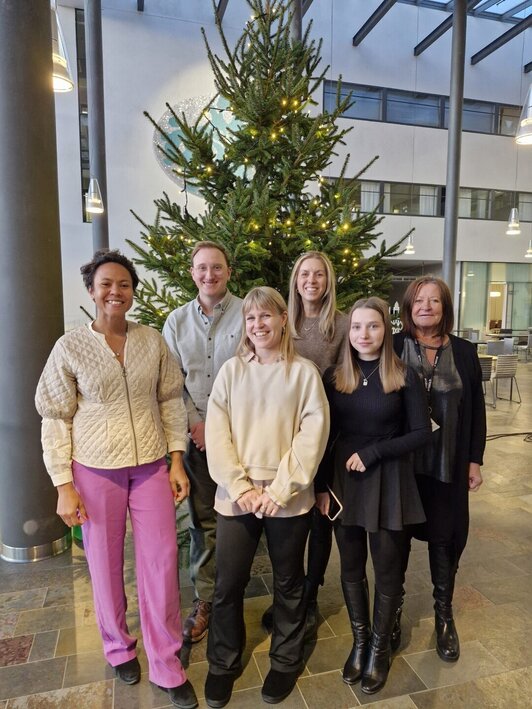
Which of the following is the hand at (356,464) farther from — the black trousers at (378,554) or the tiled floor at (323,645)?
the tiled floor at (323,645)

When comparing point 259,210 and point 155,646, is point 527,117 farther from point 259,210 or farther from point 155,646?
point 155,646

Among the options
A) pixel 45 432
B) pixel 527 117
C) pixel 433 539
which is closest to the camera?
pixel 45 432

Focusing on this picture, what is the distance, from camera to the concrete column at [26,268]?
10.5 feet

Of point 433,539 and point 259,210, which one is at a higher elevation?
point 259,210

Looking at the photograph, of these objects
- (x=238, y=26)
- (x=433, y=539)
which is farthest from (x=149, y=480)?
(x=238, y=26)

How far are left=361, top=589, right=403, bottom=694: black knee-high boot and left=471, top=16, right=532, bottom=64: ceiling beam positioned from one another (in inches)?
716

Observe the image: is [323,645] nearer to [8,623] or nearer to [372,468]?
[372,468]

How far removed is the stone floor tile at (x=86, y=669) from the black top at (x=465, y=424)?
1.90 m

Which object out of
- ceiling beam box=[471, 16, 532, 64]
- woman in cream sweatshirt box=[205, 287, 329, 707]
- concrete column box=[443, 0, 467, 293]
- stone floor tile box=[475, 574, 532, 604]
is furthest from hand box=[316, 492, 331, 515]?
ceiling beam box=[471, 16, 532, 64]

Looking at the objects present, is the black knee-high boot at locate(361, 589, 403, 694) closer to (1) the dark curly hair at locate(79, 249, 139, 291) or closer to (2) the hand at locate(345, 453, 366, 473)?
(2) the hand at locate(345, 453, 366, 473)

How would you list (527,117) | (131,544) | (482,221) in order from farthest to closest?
(482,221), (527,117), (131,544)

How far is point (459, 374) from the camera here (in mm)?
2359

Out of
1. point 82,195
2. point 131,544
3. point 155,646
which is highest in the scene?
point 82,195

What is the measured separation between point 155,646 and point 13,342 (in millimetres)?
2244
